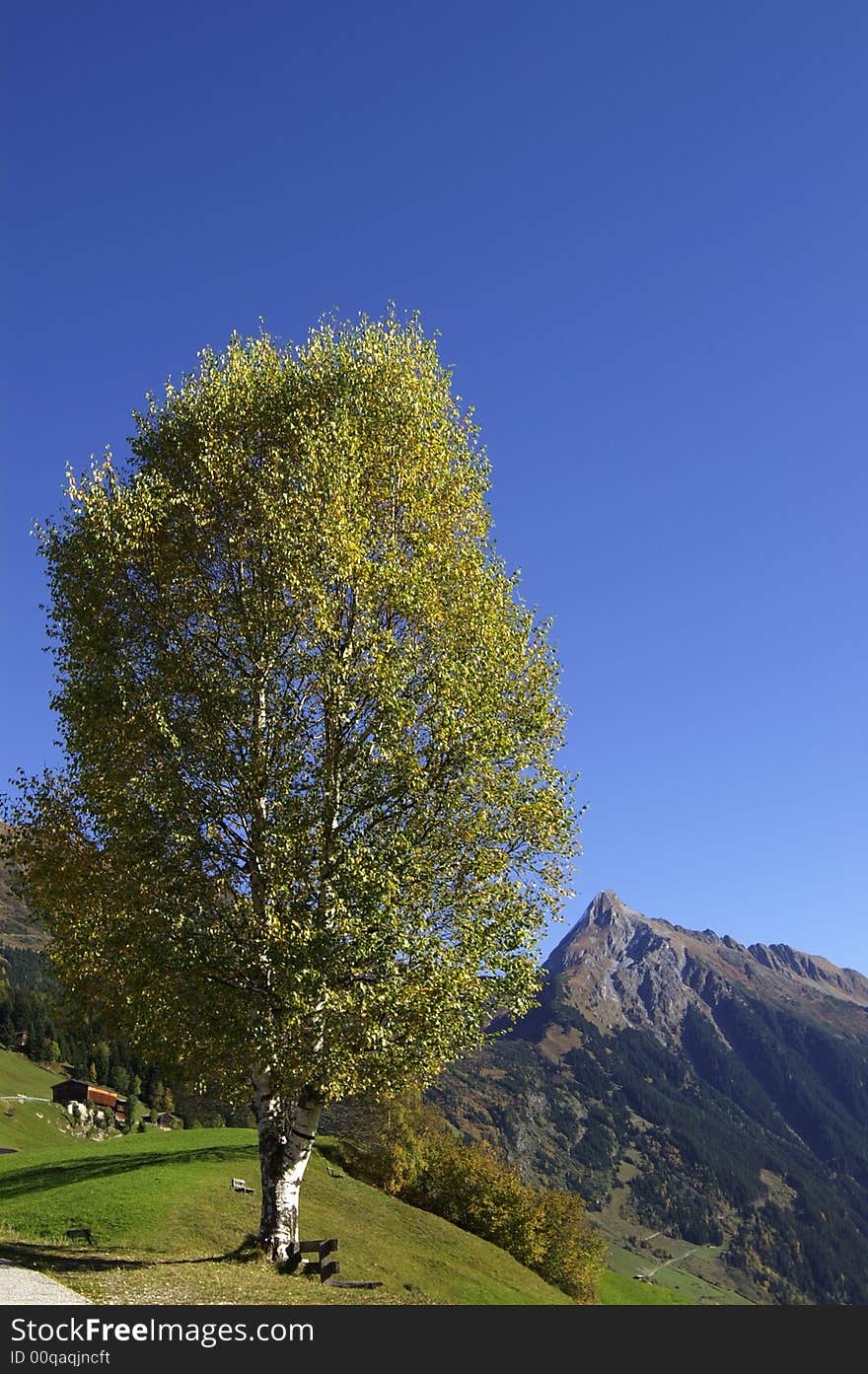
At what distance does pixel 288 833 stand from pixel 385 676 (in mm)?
A: 5228

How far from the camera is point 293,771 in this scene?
27.7m

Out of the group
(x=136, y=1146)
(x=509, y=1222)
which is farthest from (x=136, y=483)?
(x=509, y=1222)

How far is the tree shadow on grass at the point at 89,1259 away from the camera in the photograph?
2609cm

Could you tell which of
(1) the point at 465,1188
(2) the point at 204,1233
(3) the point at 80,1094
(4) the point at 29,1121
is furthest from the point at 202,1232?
(3) the point at 80,1094

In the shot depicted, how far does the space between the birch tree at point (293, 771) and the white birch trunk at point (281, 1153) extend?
0.09 m

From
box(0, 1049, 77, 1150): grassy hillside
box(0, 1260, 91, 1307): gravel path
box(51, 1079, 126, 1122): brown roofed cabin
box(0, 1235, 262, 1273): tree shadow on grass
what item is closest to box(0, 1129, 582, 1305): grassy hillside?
box(0, 1235, 262, 1273): tree shadow on grass

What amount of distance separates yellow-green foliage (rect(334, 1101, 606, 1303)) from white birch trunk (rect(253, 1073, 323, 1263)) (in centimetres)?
5368

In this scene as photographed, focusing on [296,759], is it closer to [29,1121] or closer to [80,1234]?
[80,1234]

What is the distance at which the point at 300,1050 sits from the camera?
25.8 m

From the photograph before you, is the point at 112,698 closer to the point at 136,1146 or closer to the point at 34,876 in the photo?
the point at 34,876

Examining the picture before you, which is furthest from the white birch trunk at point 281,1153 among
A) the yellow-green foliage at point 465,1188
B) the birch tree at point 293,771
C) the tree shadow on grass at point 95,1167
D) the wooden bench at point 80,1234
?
the yellow-green foliage at point 465,1188

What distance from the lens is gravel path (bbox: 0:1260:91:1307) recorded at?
1830cm

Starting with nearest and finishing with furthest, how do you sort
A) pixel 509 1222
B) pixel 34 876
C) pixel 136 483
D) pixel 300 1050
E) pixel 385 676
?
pixel 300 1050 → pixel 385 676 → pixel 34 876 → pixel 136 483 → pixel 509 1222

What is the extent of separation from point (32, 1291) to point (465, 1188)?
68.7 m
